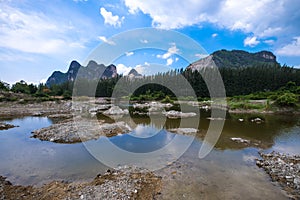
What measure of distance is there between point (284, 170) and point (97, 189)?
799 centimetres

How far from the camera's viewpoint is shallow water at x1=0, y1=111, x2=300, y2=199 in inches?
251

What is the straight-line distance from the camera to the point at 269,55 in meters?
165

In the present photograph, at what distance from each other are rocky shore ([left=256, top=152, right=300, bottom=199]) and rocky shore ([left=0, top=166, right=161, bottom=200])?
490cm

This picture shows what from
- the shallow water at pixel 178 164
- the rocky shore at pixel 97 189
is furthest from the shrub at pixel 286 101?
the rocky shore at pixel 97 189

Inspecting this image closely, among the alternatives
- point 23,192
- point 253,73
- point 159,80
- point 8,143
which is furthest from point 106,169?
point 159,80

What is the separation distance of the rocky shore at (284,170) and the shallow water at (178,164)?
340mm

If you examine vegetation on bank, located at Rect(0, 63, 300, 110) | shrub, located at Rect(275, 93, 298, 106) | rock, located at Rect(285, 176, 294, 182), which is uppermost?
vegetation on bank, located at Rect(0, 63, 300, 110)

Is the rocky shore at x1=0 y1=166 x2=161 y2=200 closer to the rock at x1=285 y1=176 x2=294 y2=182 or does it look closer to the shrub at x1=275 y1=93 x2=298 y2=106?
the rock at x1=285 y1=176 x2=294 y2=182

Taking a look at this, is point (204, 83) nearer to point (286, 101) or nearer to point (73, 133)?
point (286, 101)

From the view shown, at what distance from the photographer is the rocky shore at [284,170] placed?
6.32 m

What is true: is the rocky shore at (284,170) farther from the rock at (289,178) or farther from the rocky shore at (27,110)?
the rocky shore at (27,110)

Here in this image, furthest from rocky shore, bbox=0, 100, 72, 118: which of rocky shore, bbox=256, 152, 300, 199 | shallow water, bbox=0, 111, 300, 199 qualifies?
rocky shore, bbox=256, 152, 300, 199

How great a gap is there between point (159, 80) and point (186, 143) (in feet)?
210

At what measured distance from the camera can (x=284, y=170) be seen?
7.44m
